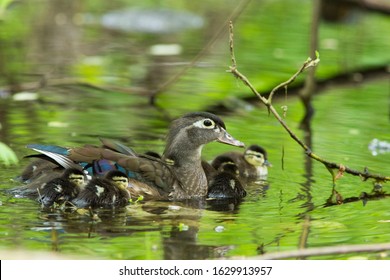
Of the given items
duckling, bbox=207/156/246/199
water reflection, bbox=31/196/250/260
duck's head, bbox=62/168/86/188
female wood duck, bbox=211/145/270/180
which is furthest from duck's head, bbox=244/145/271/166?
duck's head, bbox=62/168/86/188

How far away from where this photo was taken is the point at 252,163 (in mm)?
10484

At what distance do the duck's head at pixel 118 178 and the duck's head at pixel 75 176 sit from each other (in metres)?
0.26

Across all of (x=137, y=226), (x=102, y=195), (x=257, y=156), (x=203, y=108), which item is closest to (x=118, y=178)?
(x=102, y=195)

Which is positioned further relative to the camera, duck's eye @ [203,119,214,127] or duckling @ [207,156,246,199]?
duck's eye @ [203,119,214,127]

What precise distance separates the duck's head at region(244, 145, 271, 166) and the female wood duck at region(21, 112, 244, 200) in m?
0.64

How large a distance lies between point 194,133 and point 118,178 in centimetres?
→ 110

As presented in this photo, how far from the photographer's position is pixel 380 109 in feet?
42.8

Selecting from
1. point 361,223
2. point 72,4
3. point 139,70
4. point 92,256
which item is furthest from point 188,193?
point 72,4

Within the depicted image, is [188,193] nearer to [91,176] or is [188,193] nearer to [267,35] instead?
[91,176]

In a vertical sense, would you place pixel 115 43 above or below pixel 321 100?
above

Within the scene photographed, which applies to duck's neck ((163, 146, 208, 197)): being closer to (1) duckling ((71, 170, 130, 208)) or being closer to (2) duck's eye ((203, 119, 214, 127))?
(2) duck's eye ((203, 119, 214, 127))

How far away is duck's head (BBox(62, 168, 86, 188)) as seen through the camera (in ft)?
Result: 28.8

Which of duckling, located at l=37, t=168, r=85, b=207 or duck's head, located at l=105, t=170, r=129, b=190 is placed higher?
duck's head, located at l=105, t=170, r=129, b=190
